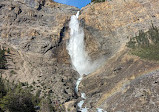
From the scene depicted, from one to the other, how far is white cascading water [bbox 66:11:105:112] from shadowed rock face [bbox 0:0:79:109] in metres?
2.07

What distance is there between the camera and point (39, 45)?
47.4m

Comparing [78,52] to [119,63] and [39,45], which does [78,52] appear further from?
[119,63]

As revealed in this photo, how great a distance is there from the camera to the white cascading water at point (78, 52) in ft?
142

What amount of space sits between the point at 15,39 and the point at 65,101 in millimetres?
29333

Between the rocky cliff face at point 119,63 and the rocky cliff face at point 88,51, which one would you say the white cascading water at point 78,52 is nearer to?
the rocky cliff face at point 88,51

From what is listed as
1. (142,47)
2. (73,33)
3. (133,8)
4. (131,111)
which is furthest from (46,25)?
(131,111)

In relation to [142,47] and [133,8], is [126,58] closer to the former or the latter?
[142,47]

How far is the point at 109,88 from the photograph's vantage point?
1118 inches

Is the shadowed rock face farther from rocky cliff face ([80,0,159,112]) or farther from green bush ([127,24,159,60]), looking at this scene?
green bush ([127,24,159,60])

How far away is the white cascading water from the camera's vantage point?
43.4m

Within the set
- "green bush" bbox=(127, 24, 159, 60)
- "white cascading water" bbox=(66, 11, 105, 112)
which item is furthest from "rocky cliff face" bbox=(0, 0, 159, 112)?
"green bush" bbox=(127, 24, 159, 60)

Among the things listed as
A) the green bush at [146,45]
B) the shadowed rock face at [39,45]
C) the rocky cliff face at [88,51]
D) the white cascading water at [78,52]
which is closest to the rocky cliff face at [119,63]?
the rocky cliff face at [88,51]

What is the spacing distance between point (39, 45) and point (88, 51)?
15.2 meters

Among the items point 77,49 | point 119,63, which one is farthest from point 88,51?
point 119,63
